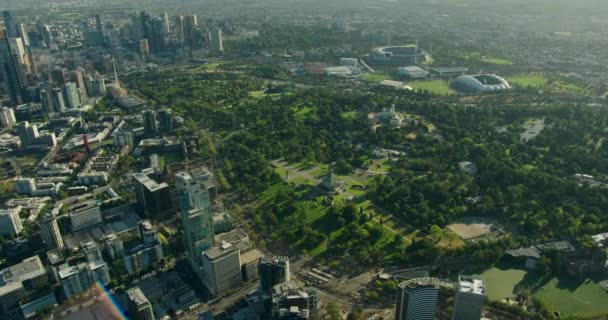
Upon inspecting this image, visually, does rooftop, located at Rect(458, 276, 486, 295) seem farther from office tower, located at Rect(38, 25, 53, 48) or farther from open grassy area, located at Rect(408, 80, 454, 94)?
office tower, located at Rect(38, 25, 53, 48)

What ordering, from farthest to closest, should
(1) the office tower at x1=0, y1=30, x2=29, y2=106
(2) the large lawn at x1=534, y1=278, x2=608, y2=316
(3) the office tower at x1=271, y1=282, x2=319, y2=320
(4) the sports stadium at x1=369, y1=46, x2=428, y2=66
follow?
(4) the sports stadium at x1=369, y1=46, x2=428, y2=66
(1) the office tower at x1=0, y1=30, x2=29, y2=106
(2) the large lawn at x1=534, y1=278, x2=608, y2=316
(3) the office tower at x1=271, y1=282, x2=319, y2=320

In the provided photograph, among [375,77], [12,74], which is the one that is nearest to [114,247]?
[12,74]

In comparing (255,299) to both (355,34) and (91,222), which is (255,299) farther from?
(355,34)

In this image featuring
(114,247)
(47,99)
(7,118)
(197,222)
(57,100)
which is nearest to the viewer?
(197,222)

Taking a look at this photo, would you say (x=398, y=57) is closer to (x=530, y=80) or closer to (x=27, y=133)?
(x=530, y=80)

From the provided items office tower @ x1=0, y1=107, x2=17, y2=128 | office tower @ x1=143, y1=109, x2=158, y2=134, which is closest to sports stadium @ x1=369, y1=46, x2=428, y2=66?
office tower @ x1=143, y1=109, x2=158, y2=134

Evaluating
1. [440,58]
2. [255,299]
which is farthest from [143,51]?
[255,299]
